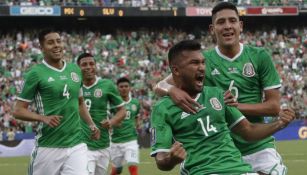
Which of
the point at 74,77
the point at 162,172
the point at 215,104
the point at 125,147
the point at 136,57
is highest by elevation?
the point at 215,104

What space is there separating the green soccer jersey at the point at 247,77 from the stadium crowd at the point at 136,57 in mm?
24027

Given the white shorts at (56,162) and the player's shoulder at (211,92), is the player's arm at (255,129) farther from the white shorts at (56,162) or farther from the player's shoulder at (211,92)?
the white shorts at (56,162)

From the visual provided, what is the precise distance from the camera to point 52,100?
9250 mm

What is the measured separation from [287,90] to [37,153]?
31.0 m

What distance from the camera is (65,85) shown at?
9383 mm

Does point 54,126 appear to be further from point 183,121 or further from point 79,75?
point 183,121

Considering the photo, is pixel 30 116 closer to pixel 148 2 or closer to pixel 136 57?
pixel 136 57

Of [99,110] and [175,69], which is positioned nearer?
[175,69]

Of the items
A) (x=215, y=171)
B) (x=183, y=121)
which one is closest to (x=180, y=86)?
(x=183, y=121)

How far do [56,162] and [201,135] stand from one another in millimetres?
3765

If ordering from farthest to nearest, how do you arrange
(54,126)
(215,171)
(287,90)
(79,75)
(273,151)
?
1. (287,90)
2. (79,75)
3. (54,126)
4. (273,151)
5. (215,171)

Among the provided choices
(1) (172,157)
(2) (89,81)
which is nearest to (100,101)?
(2) (89,81)

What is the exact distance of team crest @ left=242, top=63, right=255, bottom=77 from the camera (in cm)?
709

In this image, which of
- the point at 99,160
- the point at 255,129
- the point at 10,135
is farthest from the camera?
the point at 10,135
